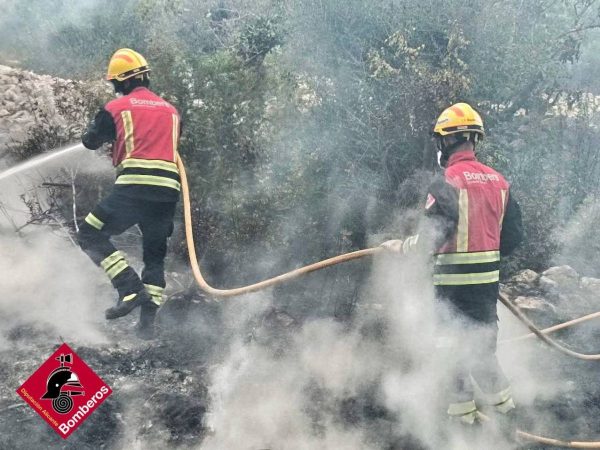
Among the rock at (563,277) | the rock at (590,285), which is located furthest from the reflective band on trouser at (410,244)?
the rock at (590,285)

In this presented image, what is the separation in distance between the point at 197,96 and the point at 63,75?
4366mm

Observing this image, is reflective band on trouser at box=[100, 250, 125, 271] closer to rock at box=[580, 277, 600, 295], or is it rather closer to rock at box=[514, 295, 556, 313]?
rock at box=[514, 295, 556, 313]

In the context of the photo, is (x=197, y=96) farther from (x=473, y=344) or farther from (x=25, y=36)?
(x=25, y=36)

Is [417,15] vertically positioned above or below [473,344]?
above

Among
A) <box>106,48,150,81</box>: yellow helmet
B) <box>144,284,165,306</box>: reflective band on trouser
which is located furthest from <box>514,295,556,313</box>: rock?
<box>106,48,150,81</box>: yellow helmet

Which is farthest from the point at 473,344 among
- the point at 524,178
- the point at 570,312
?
the point at 524,178

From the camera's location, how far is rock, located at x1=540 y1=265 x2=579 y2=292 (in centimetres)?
621

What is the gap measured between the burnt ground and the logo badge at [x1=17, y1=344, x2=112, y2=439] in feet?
0.19

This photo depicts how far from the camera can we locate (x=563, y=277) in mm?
6273

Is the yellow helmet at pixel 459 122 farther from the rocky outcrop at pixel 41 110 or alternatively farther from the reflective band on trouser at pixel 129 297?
the rocky outcrop at pixel 41 110

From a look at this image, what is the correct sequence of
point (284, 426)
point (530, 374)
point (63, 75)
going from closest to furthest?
point (284, 426) → point (530, 374) → point (63, 75)

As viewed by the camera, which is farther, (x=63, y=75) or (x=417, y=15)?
(x=63, y=75)

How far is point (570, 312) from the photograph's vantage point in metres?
5.89

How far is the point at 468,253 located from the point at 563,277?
3362 millimetres
